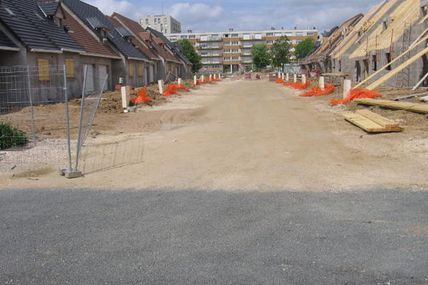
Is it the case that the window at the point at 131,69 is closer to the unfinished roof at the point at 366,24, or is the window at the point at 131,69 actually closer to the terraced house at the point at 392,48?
the terraced house at the point at 392,48

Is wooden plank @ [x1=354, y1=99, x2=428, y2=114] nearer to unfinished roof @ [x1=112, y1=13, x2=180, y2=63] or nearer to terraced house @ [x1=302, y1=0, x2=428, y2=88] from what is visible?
terraced house @ [x1=302, y1=0, x2=428, y2=88]

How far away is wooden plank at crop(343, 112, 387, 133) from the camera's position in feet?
41.4

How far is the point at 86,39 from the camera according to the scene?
34.2 m

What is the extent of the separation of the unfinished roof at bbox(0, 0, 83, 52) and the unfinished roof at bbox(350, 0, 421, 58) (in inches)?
738

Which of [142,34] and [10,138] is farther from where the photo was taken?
[142,34]

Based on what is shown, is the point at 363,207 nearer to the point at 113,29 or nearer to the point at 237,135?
the point at 237,135

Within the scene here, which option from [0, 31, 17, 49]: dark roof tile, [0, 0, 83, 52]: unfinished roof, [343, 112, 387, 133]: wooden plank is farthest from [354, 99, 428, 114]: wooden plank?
[0, 31, 17, 49]: dark roof tile

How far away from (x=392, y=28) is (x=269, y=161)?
23631 mm

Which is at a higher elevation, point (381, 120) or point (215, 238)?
point (381, 120)

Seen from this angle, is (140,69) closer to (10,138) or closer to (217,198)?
(10,138)

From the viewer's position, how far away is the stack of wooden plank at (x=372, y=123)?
12.6m

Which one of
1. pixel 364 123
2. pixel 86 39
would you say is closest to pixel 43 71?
pixel 86 39

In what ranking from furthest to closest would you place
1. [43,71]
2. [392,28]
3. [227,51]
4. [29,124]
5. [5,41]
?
[227,51]
[392,28]
[43,71]
[5,41]
[29,124]

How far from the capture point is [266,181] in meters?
8.38
